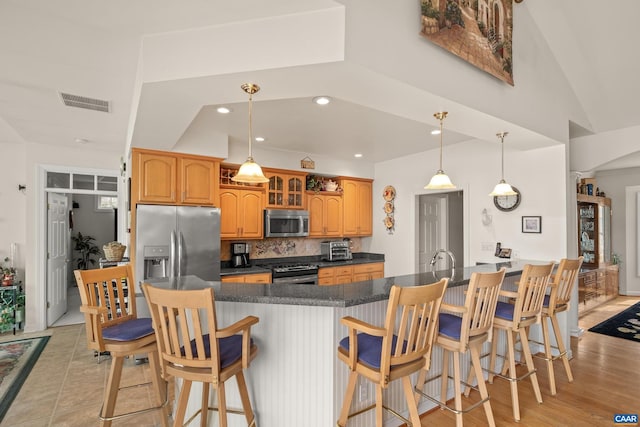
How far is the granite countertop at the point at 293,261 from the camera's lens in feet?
14.3

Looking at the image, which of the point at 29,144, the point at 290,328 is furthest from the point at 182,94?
the point at 29,144

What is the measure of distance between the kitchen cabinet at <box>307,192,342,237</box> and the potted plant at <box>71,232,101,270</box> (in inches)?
227

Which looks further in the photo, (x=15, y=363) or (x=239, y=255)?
(x=239, y=255)

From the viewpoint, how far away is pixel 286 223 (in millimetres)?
4965

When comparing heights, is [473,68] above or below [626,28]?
below

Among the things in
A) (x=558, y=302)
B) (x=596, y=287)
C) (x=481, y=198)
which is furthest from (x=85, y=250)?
(x=596, y=287)

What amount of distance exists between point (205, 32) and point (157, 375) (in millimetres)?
2183

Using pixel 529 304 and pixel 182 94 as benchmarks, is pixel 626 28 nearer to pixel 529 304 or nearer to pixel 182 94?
pixel 529 304

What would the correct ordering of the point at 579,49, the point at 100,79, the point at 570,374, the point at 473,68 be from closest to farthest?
the point at 473,68 → the point at 100,79 → the point at 570,374 → the point at 579,49

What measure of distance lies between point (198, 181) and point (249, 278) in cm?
138

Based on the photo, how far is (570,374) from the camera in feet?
9.93

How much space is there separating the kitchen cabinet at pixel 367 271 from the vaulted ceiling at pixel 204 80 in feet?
6.16

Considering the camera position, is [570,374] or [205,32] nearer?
[205,32]

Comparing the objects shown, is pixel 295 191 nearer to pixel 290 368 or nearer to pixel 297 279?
pixel 297 279
